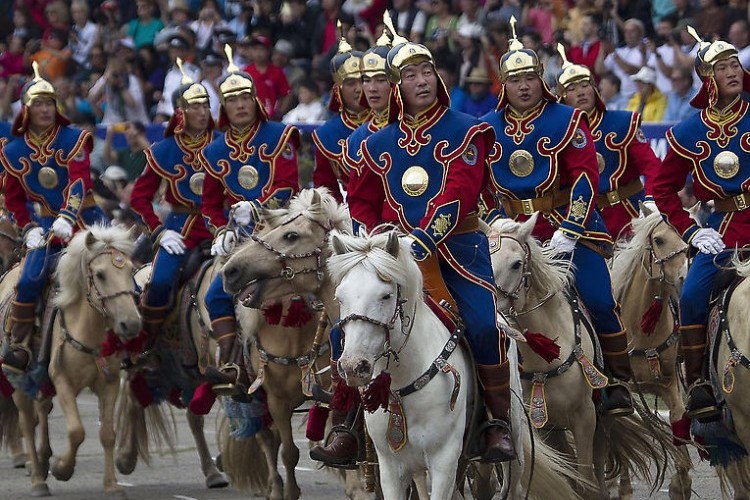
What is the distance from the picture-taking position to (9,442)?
45.0 ft

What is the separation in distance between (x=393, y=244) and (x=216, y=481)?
5.52 metres

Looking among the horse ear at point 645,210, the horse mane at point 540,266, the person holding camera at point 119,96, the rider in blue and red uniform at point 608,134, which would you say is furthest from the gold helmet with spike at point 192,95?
the person holding camera at point 119,96

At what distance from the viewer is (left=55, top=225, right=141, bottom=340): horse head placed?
37.9ft

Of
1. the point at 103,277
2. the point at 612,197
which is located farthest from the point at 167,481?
the point at 612,197

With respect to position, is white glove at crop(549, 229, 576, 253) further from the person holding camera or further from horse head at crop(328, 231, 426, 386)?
the person holding camera

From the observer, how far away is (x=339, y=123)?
1149 centimetres

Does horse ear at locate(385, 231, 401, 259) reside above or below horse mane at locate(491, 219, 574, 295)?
above

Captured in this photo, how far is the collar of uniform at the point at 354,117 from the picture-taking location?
1151 centimetres

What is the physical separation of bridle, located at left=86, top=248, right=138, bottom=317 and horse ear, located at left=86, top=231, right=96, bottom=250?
3.3 inches

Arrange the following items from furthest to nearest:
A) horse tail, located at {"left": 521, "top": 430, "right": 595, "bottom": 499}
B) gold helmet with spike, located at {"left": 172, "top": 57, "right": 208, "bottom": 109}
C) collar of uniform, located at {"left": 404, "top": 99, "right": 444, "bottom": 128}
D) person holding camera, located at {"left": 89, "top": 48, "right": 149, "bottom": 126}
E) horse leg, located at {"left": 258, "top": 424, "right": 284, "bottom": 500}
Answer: person holding camera, located at {"left": 89, "top": 48, "right": 149, "bottom": 126} → gold helmet with spike, located at {"left": 172, "top": 57, "right": 208, "bottom": 109} → horse leg, located at {"left": 258, "top": 424, "right": 284, "bottom": 500} → horse tail, located at {"left": 521, "top": 430, "right": 595, "bottom": 499} → collar of uniform, located at {"left": 404, "top": 99, "right": 444, "bottom": 128}

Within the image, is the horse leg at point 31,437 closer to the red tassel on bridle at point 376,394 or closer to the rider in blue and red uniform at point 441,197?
the rider in blue and red uniform at point 441,197

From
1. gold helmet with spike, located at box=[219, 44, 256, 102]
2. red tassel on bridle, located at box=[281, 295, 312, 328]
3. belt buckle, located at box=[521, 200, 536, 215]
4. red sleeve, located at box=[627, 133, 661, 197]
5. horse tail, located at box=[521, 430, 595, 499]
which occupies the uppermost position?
gold helmet with spike, located at box=[219, 44, 256, 102]

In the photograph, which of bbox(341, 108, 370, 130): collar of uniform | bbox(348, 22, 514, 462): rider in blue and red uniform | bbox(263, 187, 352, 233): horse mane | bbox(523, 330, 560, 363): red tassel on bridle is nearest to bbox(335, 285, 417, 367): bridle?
bbox(348, 22, 514, 462): rider in blue and red uniform

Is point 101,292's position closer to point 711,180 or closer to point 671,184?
point 671,184
